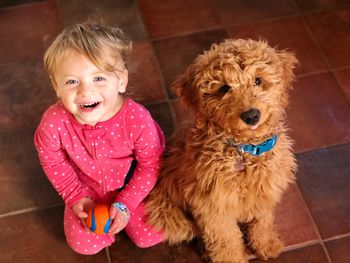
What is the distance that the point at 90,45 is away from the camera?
1.30 metres

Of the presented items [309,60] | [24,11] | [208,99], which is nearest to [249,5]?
[309,60]

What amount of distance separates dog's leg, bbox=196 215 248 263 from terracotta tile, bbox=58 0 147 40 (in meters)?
1.31

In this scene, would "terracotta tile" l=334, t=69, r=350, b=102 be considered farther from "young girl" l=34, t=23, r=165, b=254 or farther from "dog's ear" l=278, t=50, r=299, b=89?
"young girl" l=34, t=23, r=165, b=254

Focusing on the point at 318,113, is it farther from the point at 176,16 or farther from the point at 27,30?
the point at 27,30

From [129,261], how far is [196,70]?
2.75ft

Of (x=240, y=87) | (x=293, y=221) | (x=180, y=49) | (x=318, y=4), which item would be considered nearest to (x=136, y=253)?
(x=293, y=221)

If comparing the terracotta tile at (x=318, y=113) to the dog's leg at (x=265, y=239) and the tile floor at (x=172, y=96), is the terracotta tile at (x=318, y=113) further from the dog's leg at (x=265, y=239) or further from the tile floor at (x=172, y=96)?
the dog's leg at (x=265, y=239)

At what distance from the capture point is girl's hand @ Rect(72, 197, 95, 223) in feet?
5.06

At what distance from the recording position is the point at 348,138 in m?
2.01

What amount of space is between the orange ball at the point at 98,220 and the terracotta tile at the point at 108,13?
1.24 meters

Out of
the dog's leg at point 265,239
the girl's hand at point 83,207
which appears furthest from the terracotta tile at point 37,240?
the dog's leg at point 265,239

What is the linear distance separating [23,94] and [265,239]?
1.38 meters

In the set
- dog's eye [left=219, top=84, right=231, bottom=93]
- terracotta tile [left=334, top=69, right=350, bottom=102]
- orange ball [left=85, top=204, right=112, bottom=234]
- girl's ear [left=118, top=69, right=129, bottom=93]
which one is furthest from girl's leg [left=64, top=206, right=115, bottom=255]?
terracotta tile [left=334, top=69, right=350, bottom=102]

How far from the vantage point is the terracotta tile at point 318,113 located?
201cm
